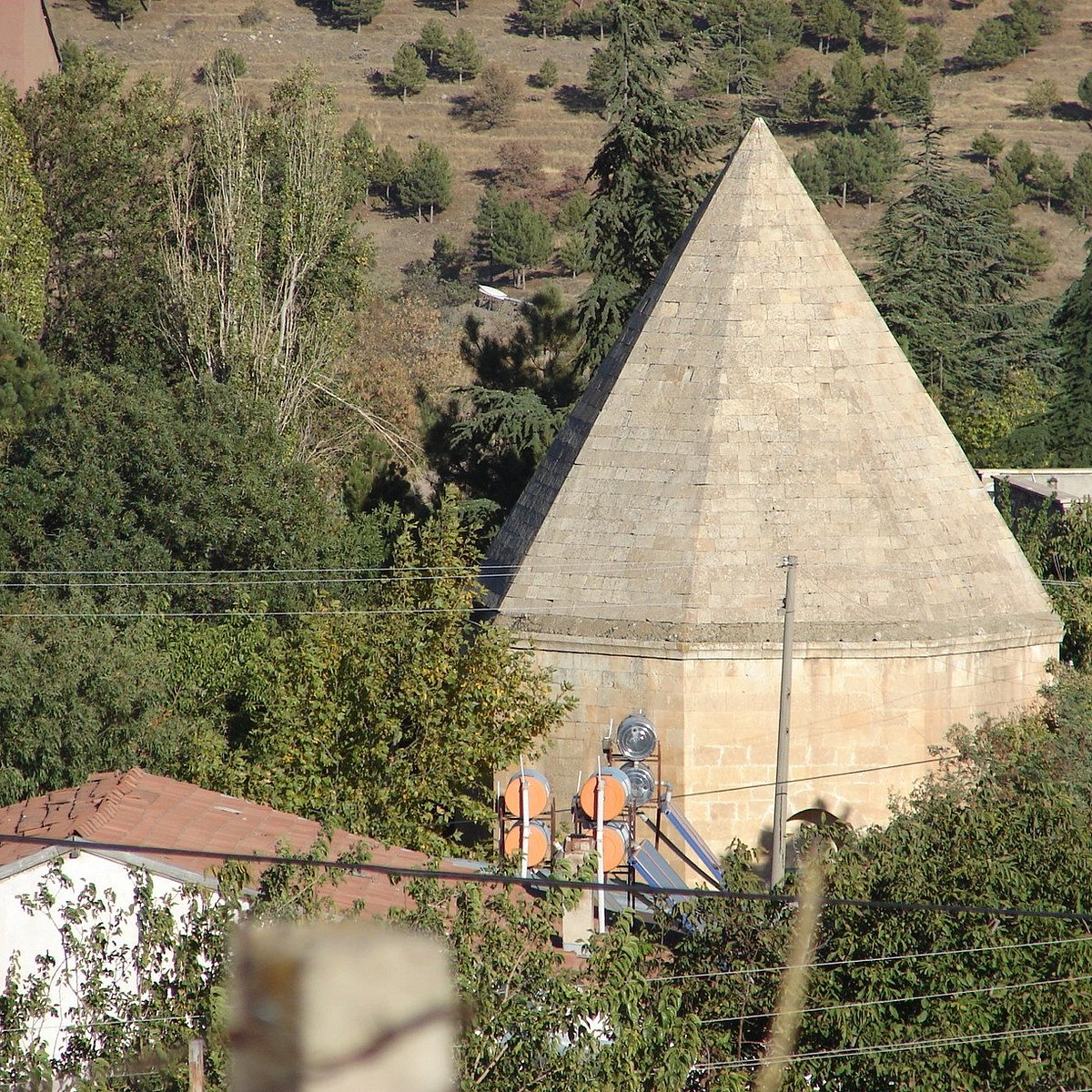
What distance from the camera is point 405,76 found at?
7631 centimetres

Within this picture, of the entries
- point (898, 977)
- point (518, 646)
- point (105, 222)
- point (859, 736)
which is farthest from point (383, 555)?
point (898, 977)

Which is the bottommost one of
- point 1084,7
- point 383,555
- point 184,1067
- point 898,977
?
point 1084,7

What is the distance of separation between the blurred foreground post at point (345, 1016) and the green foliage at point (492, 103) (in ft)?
254

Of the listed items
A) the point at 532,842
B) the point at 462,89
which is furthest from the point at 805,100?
the point at 532,842

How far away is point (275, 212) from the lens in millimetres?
31656

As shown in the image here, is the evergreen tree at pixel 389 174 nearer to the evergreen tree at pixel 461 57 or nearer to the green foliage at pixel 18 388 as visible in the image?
the evergreen tree at pixel 461 57

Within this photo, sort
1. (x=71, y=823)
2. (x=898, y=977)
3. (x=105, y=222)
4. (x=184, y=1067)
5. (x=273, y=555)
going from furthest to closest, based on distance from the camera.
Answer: (x=105, y=222) → (x=273, y=555) → (x=71, y=823) → (x=898, y=977) → (x=184, y=1067)

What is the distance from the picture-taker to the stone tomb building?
17.5 metres

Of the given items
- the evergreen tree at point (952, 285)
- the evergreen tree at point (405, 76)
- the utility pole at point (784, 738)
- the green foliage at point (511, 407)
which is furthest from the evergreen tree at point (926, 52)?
the utility pole at point (784, 738)

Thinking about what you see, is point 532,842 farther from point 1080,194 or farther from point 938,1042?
point 1080,194

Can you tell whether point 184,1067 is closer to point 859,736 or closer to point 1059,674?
point 859,736

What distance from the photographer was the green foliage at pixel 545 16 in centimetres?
8594

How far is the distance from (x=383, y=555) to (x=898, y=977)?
51.8 feet

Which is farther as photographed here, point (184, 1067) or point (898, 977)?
point (898, 977)
